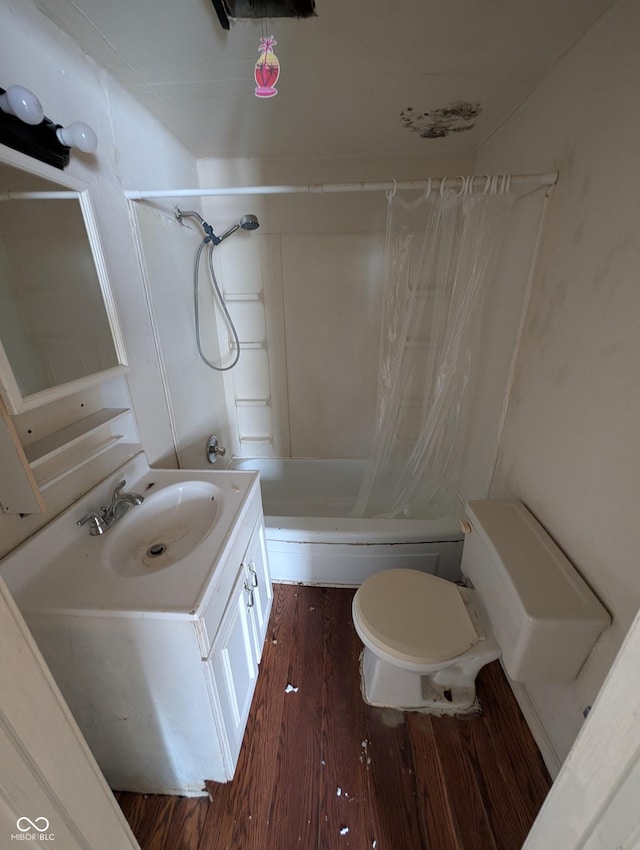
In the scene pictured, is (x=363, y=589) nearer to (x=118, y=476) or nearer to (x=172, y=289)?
(x=118, y=476)

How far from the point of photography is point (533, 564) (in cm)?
102

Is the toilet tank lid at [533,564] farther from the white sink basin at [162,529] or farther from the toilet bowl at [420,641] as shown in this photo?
the white sink basin at [162,529]

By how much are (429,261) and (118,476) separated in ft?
5.00

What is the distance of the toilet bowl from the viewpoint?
1.05 metres

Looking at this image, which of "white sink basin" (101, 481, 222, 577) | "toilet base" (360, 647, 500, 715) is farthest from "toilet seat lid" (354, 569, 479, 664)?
"white sink basin" (101, 481, 222, 577)

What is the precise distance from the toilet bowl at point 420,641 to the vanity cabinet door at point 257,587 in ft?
1.24

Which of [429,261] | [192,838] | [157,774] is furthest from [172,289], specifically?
[192,838]

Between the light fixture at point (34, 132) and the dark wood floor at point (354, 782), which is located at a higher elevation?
the light fixture at point (34, 132)

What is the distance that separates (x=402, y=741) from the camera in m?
1.14

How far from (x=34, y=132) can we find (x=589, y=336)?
1.59 meters

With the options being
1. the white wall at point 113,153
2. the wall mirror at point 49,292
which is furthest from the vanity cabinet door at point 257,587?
the wall mirror at point 49,292

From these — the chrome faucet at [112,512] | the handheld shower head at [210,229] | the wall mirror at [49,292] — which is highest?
the handheld shower head at [210,229]

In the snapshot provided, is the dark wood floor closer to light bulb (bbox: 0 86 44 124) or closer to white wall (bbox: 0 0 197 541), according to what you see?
white wall (bbox: 0 0 197 541)

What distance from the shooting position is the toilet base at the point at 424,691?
1218 millimetres
